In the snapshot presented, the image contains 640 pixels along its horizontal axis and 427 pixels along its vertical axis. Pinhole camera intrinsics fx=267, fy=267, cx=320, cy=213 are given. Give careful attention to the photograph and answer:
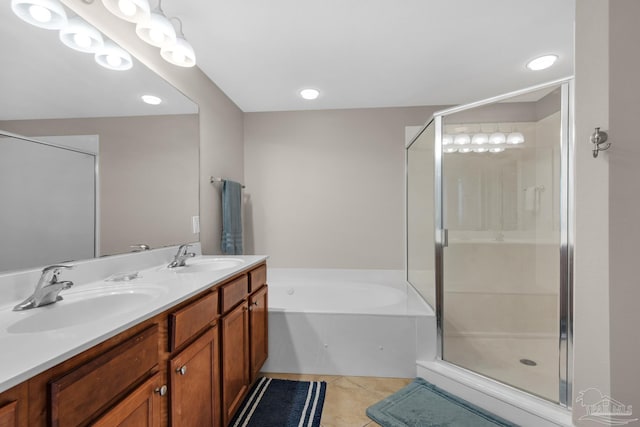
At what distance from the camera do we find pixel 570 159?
140cm

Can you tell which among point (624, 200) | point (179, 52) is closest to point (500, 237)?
point (624, 200)

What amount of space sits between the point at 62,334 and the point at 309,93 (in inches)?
93.2

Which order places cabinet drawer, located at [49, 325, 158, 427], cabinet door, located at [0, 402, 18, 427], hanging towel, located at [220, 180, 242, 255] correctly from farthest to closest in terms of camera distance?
hanging towel, located at [220, 180, 242, 255] → cabinet drawer, located at [49, 325, 158, 427] → cabinet door, located at [0, 402, 18, 427]

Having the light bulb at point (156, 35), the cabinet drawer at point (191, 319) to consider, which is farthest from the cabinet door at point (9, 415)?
the light bulb at point (156, 35)

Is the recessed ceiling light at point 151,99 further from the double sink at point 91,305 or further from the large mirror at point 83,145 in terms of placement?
the double sink at point 91,305

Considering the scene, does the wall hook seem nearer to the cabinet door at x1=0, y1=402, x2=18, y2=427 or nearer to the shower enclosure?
the shower enclosure

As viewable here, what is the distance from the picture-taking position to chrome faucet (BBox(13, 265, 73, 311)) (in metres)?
0.85

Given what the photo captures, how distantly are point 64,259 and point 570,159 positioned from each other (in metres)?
2.44

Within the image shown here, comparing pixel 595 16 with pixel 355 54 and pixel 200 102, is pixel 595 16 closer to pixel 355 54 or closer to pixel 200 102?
pixel 355 54

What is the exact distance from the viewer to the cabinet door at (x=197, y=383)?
0.95 metres

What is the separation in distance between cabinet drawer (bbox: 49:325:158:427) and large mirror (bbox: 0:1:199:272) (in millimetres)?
584

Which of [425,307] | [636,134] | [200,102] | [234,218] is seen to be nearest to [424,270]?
[425,307]

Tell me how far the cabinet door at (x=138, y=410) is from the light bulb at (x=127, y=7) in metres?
1.50
